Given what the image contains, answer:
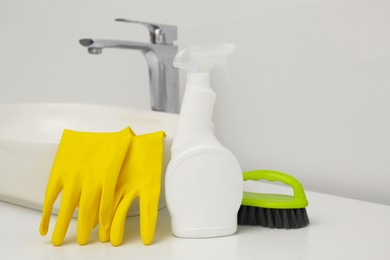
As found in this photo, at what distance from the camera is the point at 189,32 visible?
1.40 m

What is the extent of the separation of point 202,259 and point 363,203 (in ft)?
1.32

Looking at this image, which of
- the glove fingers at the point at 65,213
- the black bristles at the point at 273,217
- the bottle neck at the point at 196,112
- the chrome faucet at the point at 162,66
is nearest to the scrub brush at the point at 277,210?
the black bristles at the point at 273,217

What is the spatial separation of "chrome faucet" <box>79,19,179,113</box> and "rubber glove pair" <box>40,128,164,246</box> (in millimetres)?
446

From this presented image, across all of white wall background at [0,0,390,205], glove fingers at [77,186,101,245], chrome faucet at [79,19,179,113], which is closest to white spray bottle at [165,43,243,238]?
glove fingers at [77,186,101,245]

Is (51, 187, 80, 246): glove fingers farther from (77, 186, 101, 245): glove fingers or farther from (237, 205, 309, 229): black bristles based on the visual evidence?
(237, 205, 309, 229): black bristles

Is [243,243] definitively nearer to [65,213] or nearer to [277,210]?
[277,210]

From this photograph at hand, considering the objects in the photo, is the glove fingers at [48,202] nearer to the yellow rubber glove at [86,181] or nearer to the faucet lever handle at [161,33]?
the yellow rubber glove at [86,181]

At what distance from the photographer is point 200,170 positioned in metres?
0.80

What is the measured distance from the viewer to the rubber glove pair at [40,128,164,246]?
0.80 metres

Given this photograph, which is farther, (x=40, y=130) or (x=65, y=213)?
(x=40, y=130)

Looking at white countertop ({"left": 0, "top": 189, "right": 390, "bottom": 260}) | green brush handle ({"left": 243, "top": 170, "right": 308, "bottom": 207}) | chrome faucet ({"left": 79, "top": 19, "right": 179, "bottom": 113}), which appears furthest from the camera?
chrome faucet ({"left": 79, "top": 19, "right": 179, "bottom": 113})

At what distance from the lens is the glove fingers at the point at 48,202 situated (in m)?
0.82

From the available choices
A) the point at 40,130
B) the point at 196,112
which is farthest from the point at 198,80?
the point at 40,130

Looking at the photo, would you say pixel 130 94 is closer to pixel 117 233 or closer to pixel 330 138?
pixel 330 138
